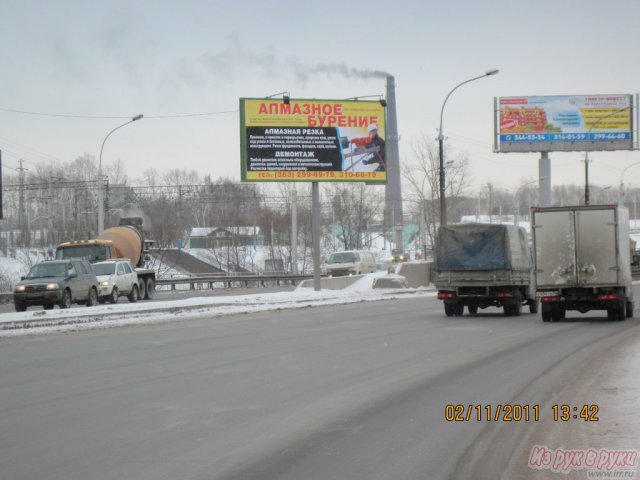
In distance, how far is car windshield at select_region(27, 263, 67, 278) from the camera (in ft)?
Result: 103

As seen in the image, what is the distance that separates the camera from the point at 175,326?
22.9 m

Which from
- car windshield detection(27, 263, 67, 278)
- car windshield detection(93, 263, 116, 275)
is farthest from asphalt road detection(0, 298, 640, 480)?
car windshield detection(93, 263, 116, 275)

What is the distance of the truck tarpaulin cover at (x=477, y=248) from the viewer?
2631cm

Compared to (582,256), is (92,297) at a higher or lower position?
lower

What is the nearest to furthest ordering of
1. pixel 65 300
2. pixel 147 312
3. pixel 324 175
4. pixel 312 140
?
pixel 147 312 < pixel 65 300 < pixel 312 140 < pixel 324 175

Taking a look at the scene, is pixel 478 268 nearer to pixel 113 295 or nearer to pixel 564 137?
pixel 113 295

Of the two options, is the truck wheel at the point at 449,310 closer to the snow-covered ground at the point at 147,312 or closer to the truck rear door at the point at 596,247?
the truck rear door at the point at 596,247

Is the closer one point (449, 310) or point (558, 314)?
point (558, 314)

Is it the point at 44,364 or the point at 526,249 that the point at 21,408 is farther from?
the point at 526,249

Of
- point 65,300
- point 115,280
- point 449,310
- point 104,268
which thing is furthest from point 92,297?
point 449,310

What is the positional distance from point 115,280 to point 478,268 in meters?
17.6

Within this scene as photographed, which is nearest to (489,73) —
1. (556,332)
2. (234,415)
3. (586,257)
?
(586,257)

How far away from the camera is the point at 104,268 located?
3716 cm

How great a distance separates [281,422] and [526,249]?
20906 mm
